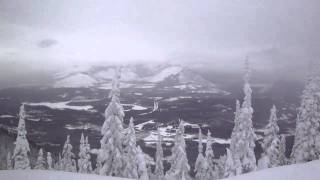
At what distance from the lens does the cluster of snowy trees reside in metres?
6.17

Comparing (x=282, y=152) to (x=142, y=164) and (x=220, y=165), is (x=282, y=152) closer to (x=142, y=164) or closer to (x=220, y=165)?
(x=220, y=165)

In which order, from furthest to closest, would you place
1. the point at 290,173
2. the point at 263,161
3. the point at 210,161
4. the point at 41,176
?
the point at 263,161
the point at 210,161
the point at 41,176
the point at 290,173

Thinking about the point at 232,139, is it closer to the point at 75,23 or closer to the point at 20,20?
the point at 75,23

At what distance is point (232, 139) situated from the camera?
631 cm

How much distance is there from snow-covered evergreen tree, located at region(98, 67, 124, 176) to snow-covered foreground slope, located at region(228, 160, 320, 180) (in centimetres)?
168

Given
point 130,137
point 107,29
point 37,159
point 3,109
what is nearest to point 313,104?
point 130,137

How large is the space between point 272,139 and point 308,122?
61 cm

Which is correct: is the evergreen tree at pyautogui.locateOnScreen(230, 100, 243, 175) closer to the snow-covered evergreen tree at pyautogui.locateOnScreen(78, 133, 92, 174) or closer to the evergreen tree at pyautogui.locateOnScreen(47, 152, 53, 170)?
the snow-covered evergreen tree at pyautogui.locateOnScreen(78, 133, 92, 174)

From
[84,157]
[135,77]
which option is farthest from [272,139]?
[84,157]

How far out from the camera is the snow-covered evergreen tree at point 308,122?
625cm

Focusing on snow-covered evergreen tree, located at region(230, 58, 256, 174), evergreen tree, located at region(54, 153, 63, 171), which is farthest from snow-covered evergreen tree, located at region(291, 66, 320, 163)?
evergreen tree, located at region(54, 153, 63, 171)

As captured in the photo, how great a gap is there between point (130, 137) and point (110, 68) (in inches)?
41.0

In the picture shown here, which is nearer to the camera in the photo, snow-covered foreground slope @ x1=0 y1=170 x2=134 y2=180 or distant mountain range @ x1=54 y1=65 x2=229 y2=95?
snow-covered foreground slope @ x1=0 y1=170 x2=134 y2=180

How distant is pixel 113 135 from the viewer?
6191 millimetres
